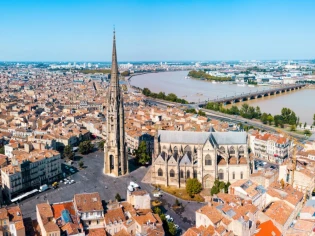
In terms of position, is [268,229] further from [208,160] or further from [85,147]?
[85,147]

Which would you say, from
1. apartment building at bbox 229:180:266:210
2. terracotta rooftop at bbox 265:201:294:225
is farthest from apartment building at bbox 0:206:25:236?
terracotta rooftop at bbox 265:201:294:225

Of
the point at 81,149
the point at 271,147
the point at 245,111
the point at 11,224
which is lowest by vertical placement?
the point at 81,149

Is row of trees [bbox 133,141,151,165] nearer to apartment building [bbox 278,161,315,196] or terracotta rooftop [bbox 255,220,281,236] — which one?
apartment building [bbox 278,161,315,196]

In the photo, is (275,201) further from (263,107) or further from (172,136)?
(263,107)

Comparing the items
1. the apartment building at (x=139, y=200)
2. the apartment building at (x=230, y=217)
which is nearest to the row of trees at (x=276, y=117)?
the apartment building at (x=230, y=217)

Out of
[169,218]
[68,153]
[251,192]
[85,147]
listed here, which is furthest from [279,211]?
[85,147]

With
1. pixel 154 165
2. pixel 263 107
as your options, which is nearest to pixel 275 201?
pixel 154 165
